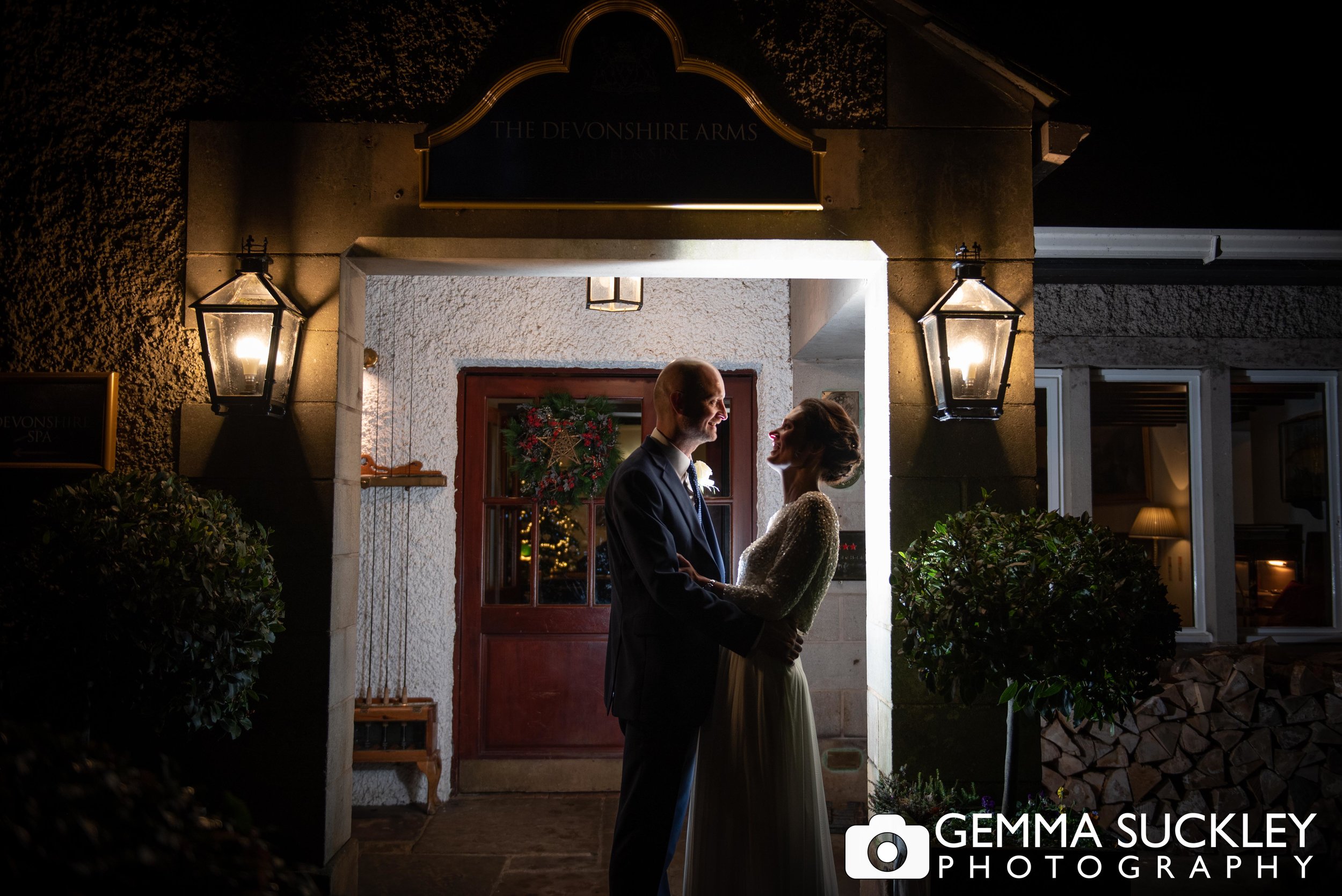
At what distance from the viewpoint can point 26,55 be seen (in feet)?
11.1

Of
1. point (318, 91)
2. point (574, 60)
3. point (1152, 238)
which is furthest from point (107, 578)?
point (1152, 238)

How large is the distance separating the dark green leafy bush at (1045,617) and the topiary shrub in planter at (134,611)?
2341 mm

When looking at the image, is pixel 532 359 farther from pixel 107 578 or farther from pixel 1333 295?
pixel 1333 295

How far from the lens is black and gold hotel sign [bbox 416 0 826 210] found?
336cm

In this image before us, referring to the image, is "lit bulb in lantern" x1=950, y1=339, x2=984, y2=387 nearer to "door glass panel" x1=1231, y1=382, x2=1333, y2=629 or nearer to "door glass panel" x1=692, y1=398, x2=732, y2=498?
"door glass panel" x1=692, y1=398, x2=732, y2=498

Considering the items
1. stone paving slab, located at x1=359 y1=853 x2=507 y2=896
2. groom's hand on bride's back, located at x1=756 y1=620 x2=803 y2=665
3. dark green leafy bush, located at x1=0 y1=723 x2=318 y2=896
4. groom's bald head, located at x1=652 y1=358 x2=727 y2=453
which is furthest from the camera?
stone paving slab, located at x1=359 y1=853 x2=507 y2=896

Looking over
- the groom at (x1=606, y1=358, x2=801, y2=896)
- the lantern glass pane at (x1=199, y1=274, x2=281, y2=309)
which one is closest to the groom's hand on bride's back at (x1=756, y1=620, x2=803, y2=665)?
the groom at (x1=606, y1=358, x2=801, y2=896)

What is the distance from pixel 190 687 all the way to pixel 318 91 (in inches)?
91.0

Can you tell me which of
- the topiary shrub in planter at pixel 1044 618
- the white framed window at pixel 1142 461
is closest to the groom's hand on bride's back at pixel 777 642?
the topiary shrub in planter at pixel 1044 618

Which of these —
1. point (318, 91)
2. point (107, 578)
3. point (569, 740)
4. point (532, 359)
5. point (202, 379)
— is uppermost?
point (318, 91)

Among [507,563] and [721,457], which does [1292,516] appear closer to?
[721,457]

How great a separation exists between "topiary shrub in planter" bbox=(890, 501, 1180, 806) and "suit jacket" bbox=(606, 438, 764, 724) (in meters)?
0.65

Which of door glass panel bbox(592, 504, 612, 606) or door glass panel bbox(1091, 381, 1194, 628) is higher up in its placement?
door glass panel bbox(1091, 381, 1194, 628)

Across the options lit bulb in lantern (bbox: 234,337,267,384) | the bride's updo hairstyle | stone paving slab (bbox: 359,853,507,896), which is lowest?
stone paving slab (bbox: 359,853,507,896)
